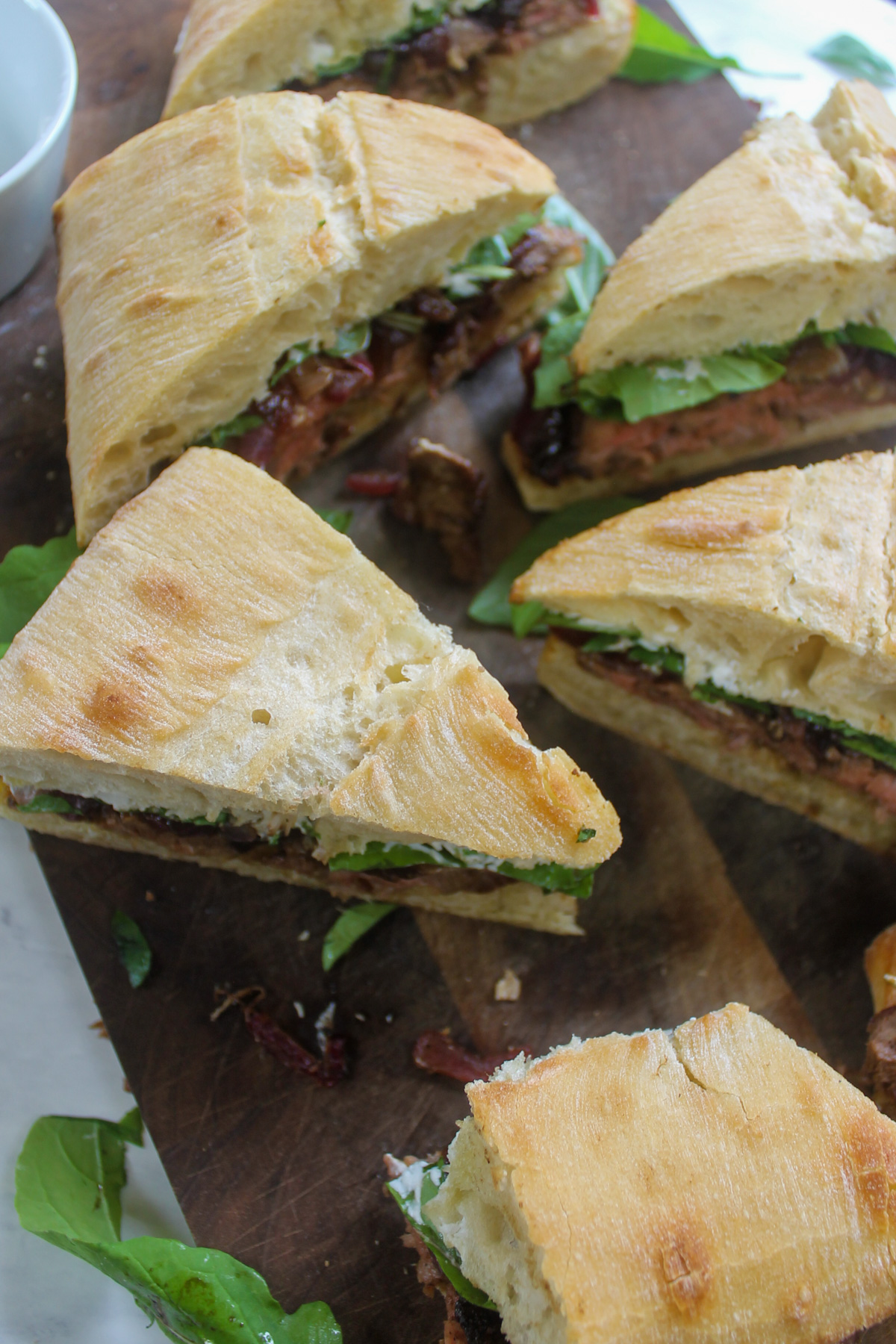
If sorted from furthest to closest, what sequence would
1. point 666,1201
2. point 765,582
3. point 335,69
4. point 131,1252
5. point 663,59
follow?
point 663,59
point 335,69
point 765,582
point 131,1252
point 666,1201

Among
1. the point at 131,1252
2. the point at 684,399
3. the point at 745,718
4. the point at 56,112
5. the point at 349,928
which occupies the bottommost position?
the point at 745,718

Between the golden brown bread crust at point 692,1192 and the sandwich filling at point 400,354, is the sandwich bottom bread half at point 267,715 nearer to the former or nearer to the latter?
the sandwich filling at point 400,354

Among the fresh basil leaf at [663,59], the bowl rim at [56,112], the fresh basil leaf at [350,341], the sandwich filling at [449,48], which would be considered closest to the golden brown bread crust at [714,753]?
the fresh basil leaf at [350,341]

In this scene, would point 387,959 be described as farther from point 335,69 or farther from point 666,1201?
point 335,69

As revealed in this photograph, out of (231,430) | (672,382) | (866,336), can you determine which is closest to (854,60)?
(866,336)

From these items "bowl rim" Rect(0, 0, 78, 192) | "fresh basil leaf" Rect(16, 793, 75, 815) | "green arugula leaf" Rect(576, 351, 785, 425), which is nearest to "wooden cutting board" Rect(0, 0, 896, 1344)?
"fresh basil leaf" Rect(16, 793, 75, 815)
